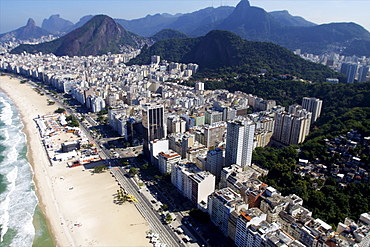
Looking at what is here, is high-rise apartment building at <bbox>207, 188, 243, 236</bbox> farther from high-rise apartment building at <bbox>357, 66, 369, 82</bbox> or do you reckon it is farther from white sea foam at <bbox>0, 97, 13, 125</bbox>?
high-rise apartment building at <bbox>357, 66, 369, 82</bbox>

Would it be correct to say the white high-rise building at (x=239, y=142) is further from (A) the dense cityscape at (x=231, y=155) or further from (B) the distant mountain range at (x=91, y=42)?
(B) the distant mountain range at (x=91, y=42)

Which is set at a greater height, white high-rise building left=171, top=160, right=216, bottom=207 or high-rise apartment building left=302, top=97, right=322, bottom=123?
high-rise apartment building left=302, top=97, right=322, bottom=123

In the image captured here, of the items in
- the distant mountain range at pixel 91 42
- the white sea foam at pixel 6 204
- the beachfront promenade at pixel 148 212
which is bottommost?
the white sea foam at pixel 6 204

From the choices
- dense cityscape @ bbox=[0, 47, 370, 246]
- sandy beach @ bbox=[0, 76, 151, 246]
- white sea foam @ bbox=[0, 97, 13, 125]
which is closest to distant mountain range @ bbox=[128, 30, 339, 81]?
dense cityscape @ bbox=[0, 47, 370, 246]

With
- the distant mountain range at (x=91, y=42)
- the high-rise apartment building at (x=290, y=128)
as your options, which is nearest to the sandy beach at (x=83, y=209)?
the high-rise apartment building at (x=290, y=128)

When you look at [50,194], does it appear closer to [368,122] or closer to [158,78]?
[368,122]
